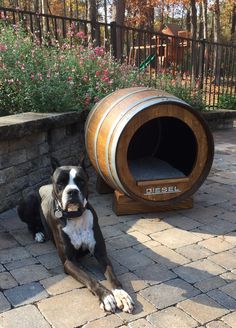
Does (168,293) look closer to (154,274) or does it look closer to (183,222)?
(154,274)

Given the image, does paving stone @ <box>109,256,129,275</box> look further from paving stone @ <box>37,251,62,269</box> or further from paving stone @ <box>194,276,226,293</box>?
paving stone @ <box>194,276,226,293</box>

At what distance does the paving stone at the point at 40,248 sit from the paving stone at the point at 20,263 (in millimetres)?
117

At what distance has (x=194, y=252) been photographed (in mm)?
3727

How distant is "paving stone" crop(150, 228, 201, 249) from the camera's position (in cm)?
391

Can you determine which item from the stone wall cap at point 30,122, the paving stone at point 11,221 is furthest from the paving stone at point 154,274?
the stone wall cap at point 30,122

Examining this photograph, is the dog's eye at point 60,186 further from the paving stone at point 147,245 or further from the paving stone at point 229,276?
the paving stone at point 229,276

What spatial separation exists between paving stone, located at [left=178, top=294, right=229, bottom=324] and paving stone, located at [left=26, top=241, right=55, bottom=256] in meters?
1.38

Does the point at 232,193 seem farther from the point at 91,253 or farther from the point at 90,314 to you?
the point at 90,314

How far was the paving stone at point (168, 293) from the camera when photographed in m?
2.95

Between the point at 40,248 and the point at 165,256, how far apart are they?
1.14 meters

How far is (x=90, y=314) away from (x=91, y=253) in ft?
2.21

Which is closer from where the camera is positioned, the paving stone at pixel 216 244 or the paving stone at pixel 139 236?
the paving stone at pixel 216 244

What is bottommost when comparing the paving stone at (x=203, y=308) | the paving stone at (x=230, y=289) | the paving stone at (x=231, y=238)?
the paving stone at (x=231, y=238)

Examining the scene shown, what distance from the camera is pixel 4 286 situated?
3.12 meters
